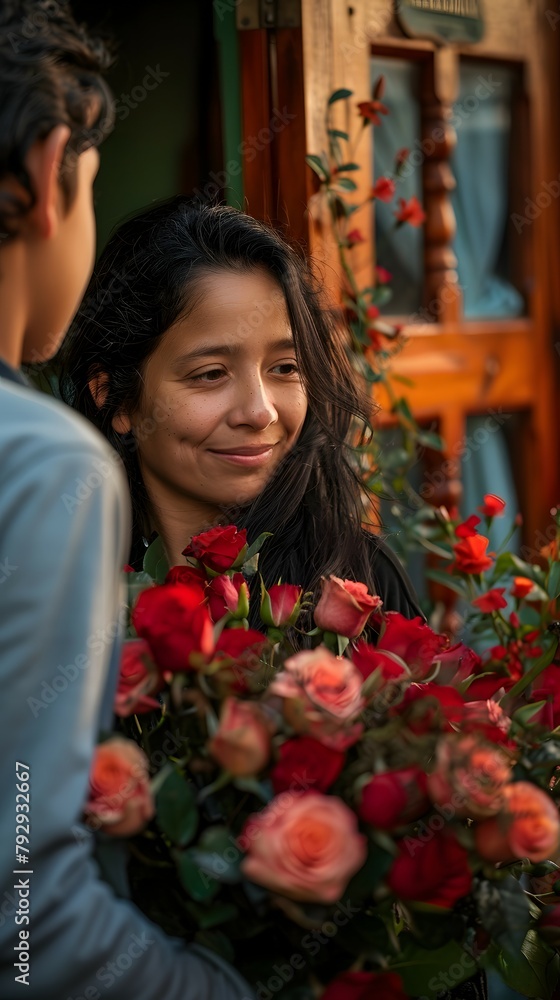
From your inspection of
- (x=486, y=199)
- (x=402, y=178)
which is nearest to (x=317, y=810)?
(x=402, y=178)

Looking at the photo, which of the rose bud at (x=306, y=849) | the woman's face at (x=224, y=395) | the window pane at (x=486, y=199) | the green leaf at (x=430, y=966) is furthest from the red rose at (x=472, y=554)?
the window pane at (x=486, y=199)

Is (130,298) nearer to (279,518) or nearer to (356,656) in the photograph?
(279,518)

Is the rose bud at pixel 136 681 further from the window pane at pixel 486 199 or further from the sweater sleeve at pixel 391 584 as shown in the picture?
the window pane at pixel 486 199

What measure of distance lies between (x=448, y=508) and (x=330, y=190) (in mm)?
672

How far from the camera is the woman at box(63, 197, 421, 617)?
1.27 metres

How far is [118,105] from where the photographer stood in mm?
1832

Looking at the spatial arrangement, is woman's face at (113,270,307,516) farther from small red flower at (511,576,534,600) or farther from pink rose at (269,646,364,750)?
pink rose at (269,646,364,750)

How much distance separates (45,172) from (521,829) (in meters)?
0.48

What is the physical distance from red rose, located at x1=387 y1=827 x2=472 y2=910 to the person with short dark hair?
0.37ft

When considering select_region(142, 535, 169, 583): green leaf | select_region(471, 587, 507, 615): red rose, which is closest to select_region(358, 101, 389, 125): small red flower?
select_region(471, 587, 507, 615): red rose

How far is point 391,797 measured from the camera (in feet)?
2.01

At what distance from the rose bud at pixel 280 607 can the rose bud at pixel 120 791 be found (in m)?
0.24

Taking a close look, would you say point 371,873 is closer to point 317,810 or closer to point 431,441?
point 317,810

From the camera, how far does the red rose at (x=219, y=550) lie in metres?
0.91
